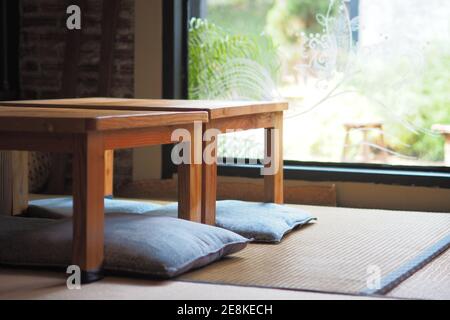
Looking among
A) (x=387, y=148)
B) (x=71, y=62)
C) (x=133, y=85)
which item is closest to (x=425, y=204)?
(x=387, y=148)

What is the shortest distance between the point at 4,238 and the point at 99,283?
1.80ft

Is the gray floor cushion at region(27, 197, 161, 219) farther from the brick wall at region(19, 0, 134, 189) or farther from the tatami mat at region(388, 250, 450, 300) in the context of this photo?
the tatami mat at region(388, 250, 450, 300)

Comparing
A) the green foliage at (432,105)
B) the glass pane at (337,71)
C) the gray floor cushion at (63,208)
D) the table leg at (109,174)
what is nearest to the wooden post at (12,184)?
the gray floor cushion at (63,208)

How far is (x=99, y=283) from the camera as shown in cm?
282

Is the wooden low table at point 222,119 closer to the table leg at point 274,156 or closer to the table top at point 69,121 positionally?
the table leg at point 274,156

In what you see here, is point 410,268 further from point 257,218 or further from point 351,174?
point 351,174

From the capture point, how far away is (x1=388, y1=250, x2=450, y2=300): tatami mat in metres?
2.70

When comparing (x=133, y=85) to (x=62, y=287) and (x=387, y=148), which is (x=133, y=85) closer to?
(x=387, y=148)

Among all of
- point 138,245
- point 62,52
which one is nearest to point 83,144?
point 138,245

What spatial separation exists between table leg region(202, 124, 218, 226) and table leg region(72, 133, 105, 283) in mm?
819

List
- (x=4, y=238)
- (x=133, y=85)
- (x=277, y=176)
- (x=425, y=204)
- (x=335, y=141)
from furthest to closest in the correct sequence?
(x=133, y=85), (x=335, y=141), (x=425, y=204), (x=277, y=176), (x=4, y=238)

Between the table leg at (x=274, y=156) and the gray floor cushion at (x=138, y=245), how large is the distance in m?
1.06

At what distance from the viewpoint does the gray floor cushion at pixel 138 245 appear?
9.48 feet

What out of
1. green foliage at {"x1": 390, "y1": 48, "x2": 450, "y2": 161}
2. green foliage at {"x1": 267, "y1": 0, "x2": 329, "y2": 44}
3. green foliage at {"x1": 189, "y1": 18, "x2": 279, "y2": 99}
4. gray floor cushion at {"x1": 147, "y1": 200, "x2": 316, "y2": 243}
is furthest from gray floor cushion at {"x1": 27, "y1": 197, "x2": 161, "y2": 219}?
green foliage at {"x1": 390, "y1": 48, "x2": 450, "y2": 161}
